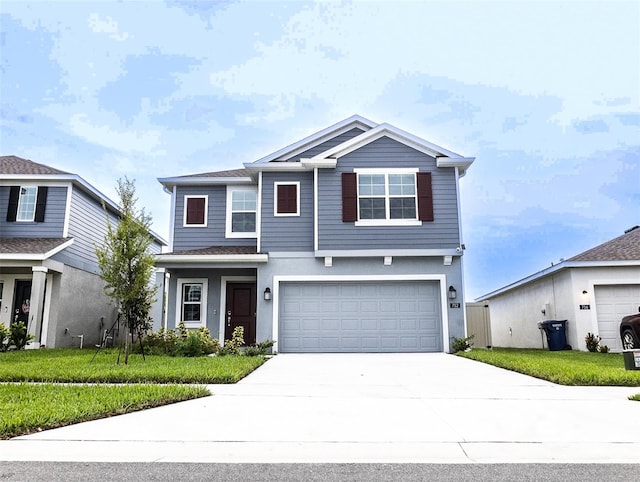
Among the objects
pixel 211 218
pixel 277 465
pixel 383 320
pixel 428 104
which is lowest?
pixel 277 465

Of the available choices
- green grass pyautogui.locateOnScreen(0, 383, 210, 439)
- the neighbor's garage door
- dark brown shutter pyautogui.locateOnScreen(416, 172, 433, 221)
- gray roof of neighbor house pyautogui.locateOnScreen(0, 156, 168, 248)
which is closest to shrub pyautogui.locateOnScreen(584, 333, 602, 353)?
the neighbor's garage door

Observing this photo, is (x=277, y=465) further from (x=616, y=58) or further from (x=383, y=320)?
(x=616, y=58)

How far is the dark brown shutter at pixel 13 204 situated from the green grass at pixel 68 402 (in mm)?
10770

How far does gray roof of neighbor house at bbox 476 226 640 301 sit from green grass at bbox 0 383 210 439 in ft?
37.6

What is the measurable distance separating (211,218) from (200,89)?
1103cm

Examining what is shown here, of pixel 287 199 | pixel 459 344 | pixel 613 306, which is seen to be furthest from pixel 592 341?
pixel 287 199

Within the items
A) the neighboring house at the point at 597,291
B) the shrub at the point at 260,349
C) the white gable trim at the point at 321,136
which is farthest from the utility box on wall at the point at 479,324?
the shrub at the point at 260,349

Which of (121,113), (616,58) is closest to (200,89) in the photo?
(121,113)

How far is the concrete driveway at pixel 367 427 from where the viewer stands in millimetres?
3778

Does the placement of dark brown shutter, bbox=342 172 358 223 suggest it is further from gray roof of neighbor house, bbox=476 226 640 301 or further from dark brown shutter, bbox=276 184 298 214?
gray roof of neighbor house, bbox=476 226 640 301

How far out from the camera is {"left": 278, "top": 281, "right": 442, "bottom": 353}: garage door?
543 inches

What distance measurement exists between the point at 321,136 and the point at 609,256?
9106mm

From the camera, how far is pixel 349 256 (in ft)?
45.9

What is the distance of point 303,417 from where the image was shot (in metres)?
5.08
